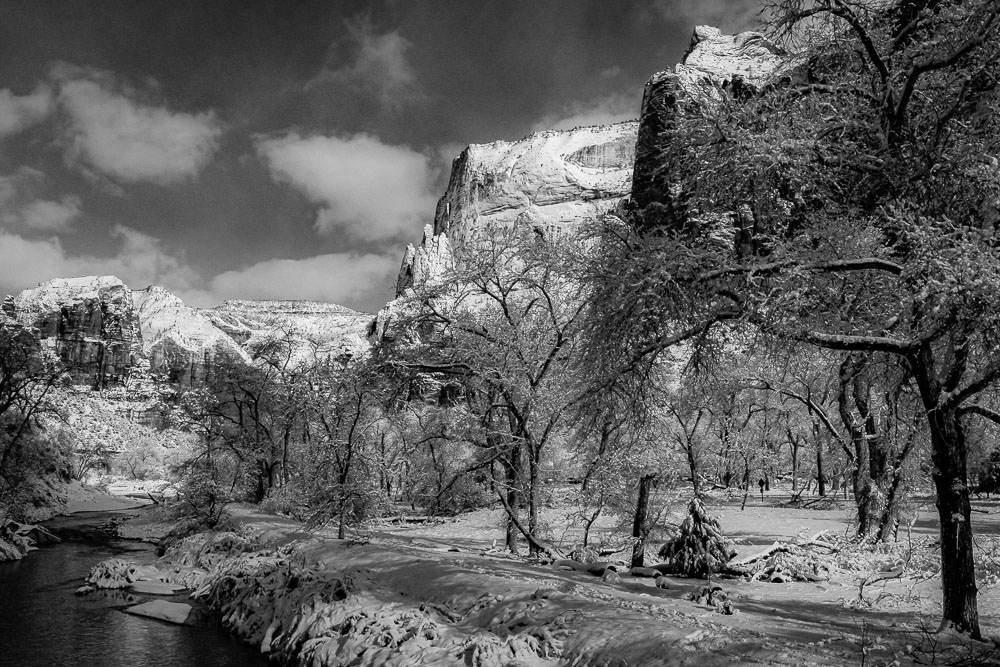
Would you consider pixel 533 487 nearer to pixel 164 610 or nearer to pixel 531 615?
pixel 531 615

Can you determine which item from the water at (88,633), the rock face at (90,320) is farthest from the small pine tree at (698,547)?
the rock face at (90,320)

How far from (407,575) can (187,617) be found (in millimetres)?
6416

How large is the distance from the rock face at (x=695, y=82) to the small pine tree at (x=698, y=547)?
717cm

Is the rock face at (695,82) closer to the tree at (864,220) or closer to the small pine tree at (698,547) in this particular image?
the tree at (864,220)

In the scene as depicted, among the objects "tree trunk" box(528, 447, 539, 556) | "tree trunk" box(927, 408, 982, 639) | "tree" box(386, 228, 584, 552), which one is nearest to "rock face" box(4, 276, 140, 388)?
"tree" box(386, 228, 584, 552)

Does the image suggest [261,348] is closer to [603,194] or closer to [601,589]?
[601,589]

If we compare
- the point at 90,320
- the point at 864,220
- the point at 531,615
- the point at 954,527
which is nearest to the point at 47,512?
the point at 531,615

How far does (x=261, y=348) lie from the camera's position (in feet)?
115

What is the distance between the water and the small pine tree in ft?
29.5

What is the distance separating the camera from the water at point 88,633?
11.1 metres

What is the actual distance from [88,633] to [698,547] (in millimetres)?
13048

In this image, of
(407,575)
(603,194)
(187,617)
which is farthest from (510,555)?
(603,194)

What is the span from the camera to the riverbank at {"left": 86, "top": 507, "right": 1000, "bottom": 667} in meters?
6.44

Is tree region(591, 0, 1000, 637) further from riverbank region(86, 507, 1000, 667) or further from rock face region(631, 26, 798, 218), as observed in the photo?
riverbank region(86, 507, 1000, 667)
